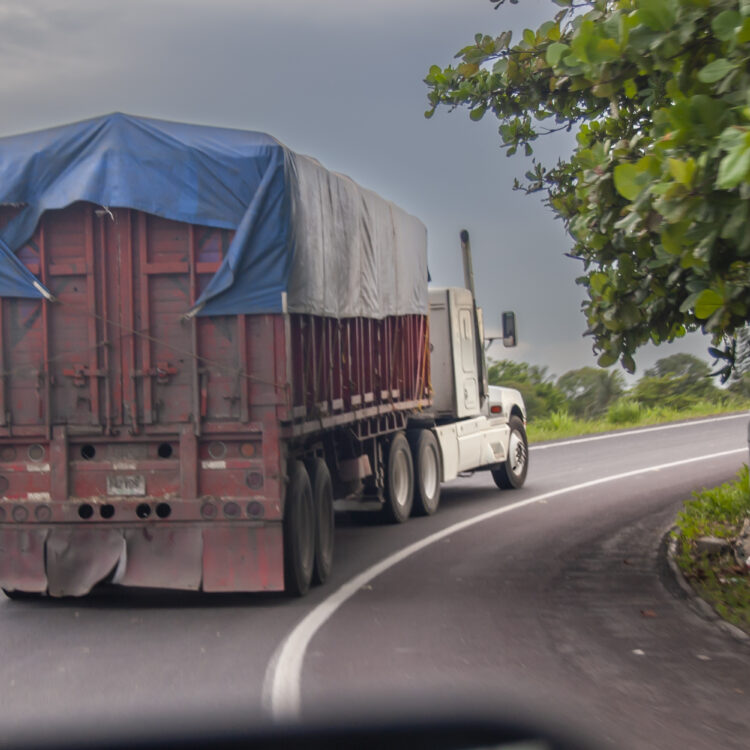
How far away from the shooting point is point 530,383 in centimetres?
3903

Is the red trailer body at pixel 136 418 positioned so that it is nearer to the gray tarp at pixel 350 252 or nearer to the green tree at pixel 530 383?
the gray tarp at pixel 350 252

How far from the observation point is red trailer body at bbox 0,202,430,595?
9914 mm

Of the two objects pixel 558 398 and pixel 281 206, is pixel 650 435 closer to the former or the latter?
pixel 558 398

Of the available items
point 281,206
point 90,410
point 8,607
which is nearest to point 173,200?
point 281,206

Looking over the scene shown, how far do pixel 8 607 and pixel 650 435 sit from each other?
22099mm

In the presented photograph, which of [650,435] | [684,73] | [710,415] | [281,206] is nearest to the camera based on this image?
[684,73]

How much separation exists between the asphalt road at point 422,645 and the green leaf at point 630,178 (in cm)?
298

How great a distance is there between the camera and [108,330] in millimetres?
10234

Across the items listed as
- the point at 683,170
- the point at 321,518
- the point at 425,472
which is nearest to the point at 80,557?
the point at 321,518

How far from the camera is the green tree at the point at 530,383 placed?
38.2m

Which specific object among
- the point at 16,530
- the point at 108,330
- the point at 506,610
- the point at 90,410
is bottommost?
the point at 506,610

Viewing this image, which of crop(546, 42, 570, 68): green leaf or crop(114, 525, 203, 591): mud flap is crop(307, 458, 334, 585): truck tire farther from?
crop(546, 42, 570, 68): green leaf

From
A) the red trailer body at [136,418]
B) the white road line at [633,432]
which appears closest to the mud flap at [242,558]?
the red trailer body at [136,418]

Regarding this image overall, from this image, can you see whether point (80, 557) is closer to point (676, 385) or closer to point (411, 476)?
point (411, 476)
